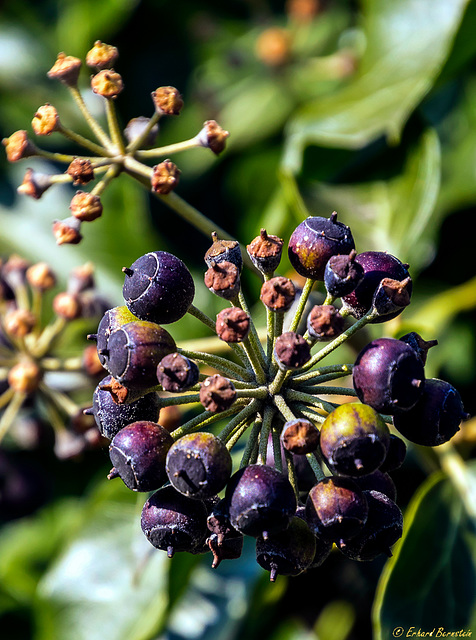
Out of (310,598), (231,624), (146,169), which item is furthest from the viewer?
(310,598)

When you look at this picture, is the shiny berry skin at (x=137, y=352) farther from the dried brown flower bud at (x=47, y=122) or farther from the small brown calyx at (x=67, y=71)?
the small brown calyx at (x=67, y=71)

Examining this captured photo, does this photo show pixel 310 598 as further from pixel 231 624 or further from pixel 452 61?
pixel 452 61

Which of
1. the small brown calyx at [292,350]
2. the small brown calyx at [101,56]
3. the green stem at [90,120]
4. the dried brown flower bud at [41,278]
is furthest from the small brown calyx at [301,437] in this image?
the dried brown flower bud at [41,278]

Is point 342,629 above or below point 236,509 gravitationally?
below

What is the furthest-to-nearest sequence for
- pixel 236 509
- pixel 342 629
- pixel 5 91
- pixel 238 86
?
pixel 238 86 < pixel 5 91 < pixel 342 629 < pixel 236 509

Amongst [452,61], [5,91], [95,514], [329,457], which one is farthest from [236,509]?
[5,91]

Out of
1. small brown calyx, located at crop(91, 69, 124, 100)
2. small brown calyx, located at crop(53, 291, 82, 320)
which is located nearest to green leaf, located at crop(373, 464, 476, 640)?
small brown calyx, located at crop(53, 291, 82, 320)
